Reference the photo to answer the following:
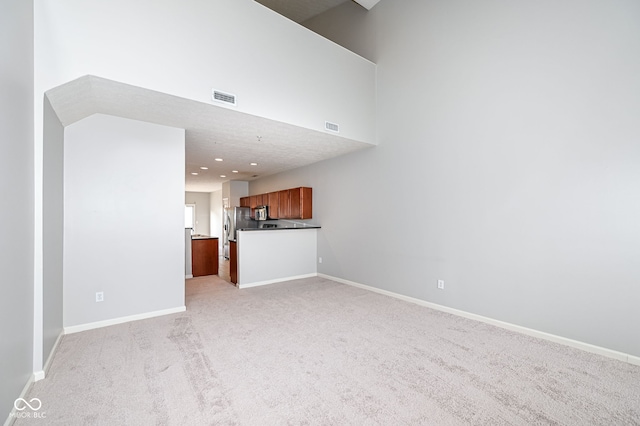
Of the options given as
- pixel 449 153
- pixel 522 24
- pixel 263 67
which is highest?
pixel 522 24

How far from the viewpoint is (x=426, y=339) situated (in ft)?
9.85

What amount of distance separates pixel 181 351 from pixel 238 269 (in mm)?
2607

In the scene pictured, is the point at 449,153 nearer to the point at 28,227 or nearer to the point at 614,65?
the point at 614,65

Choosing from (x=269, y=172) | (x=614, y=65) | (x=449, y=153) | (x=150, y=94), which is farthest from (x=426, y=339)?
(x=269, y=172)

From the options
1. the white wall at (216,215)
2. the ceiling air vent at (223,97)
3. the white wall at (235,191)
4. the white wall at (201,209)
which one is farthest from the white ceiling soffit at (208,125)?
the white wall at (201,209)

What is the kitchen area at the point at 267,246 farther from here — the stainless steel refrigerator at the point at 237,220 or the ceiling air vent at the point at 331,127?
the ceiling air vent at the point at 331,127

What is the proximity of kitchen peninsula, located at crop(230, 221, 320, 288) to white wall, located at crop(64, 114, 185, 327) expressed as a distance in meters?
1.48

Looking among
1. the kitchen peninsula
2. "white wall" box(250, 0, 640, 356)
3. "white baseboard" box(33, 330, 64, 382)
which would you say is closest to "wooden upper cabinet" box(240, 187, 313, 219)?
the kitchen peninsula

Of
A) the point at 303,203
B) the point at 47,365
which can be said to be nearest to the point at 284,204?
the point at 303,203

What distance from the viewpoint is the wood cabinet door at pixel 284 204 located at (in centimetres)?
697

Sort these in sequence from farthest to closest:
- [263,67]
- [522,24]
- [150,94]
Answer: [263,67]
[522,24]
[150,94]

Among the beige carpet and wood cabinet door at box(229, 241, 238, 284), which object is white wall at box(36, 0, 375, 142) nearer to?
the beige carpet

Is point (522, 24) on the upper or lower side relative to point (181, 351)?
upper

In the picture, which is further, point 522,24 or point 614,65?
point 522,24
